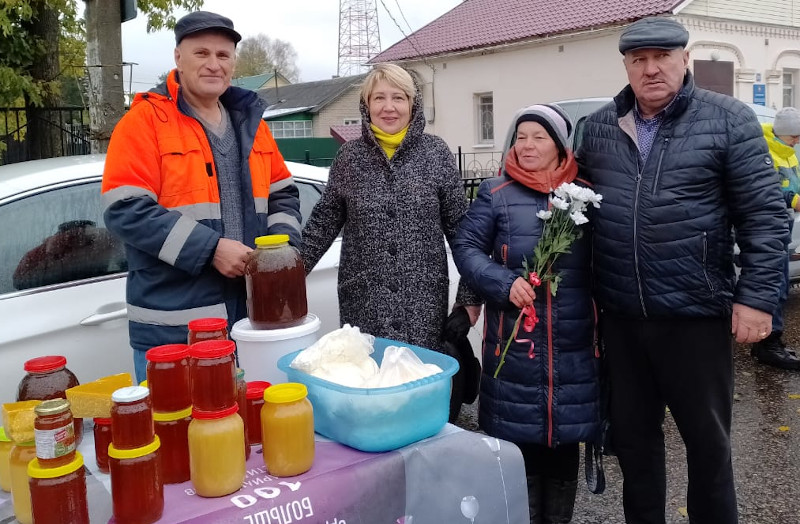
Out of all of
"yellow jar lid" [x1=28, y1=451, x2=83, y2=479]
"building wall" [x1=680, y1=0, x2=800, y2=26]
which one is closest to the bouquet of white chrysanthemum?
"yellow jar lid" [x1=28, y1=451, x2=83, y2=479]

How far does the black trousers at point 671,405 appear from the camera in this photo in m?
2.62

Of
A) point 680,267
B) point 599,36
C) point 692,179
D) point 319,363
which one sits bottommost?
point 319,363

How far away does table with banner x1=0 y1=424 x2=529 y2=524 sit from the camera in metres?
1.66

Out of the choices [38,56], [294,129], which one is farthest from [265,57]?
[38,56]

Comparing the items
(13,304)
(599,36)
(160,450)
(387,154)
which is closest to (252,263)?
(160,450)

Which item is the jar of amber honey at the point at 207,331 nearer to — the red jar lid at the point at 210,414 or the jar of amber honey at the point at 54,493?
the red jar lid at the point at 210,414

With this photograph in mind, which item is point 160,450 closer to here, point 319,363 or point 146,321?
point 319,363

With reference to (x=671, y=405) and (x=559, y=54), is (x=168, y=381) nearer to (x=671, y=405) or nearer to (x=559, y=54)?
(x=671, y=405)

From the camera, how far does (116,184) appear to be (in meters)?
2.37

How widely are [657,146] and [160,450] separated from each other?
1.94m

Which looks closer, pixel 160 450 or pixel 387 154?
pixel 160 450

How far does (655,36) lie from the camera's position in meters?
2.54

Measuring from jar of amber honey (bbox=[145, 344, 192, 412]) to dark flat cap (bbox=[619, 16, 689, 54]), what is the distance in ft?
6.23

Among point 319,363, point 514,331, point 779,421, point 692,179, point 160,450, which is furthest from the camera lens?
point 779,421
